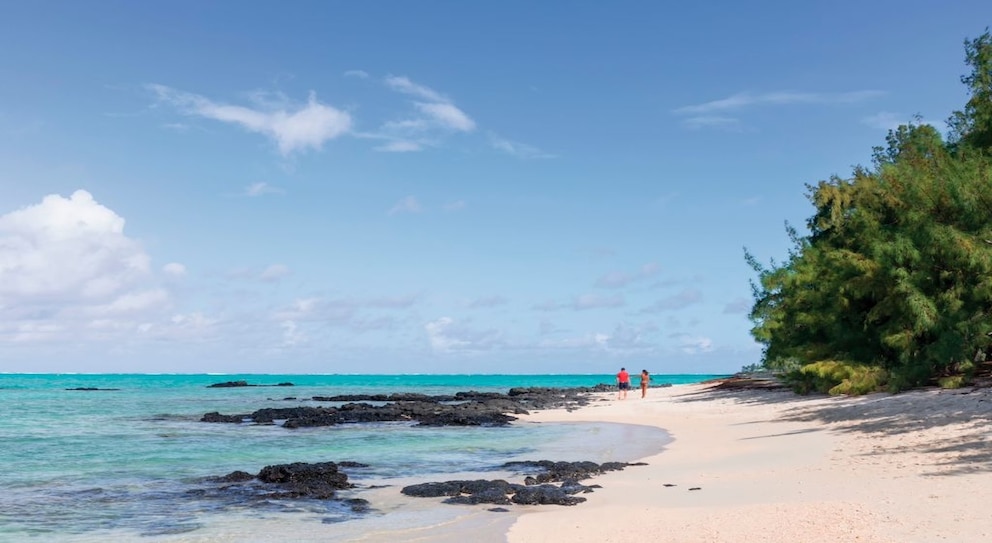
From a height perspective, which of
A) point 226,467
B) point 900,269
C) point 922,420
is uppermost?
point 900,269

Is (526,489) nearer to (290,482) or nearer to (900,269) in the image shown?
(290,482)

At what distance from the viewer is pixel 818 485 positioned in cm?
1414

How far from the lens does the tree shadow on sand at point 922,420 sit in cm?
1494

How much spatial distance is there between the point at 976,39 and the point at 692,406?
22261 mm

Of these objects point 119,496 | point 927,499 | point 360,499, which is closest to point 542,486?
point 360,499

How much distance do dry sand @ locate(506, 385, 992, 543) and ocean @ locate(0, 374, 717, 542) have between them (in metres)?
A: 2.65

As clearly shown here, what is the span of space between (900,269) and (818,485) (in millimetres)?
15849

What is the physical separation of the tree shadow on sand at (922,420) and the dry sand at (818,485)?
0.05m

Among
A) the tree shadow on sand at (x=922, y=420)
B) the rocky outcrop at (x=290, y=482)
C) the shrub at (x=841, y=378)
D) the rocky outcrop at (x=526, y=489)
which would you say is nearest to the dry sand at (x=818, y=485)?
the tree shadow on sand at (x=922, y=420)

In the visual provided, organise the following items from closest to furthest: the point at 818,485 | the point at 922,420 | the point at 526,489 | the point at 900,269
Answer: the point at 818,485 → the point at 526,489 → the point at 922,420 → the point at 900,269

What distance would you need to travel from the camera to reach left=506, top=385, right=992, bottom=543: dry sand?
1078 cm

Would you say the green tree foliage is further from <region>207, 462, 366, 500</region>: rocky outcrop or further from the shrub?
<region>207, 462, 366, 500</region>: rocky outcrop

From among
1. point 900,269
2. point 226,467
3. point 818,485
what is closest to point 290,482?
point 226,467

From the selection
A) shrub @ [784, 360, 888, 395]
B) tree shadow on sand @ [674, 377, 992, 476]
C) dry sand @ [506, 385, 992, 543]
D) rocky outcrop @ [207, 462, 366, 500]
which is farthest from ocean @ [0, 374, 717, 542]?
shrub @ [784, 360, 888, 395]
